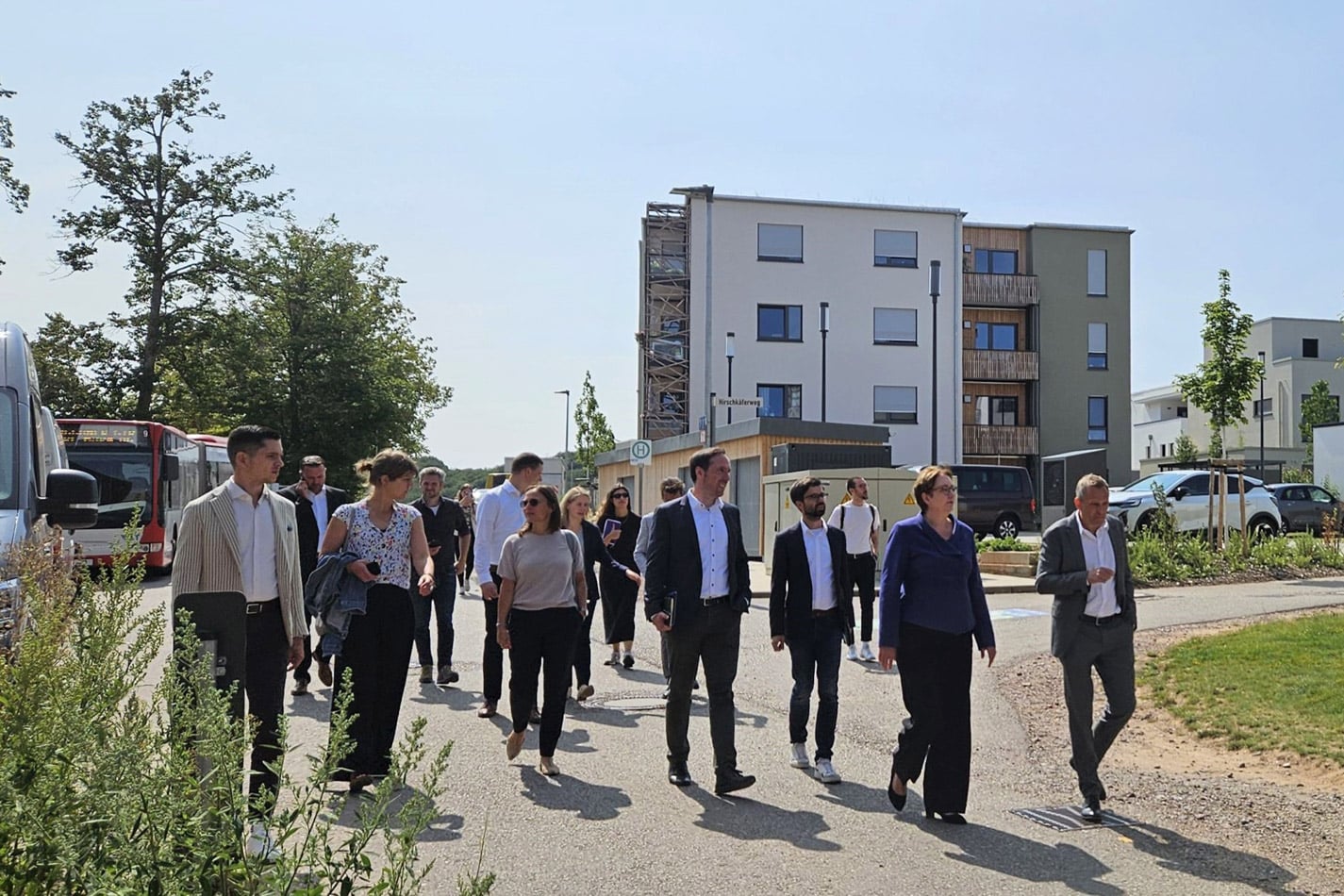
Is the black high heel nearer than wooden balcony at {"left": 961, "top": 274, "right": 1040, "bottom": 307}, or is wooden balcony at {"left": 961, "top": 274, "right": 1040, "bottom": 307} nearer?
the black high heel

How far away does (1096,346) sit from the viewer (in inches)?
2221

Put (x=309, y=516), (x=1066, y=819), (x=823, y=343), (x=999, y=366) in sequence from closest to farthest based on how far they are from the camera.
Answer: (x=1066, y=819) → (x=309, y=516) → (x=823, y=343) → (x=999, y=366)

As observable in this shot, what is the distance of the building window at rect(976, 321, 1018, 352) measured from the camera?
185 ft

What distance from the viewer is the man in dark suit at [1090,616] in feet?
23.3

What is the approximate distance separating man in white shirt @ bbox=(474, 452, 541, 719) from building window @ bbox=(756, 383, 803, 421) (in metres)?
42.6

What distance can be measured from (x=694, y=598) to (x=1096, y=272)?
52.7 metres

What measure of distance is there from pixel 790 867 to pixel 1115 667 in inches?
96.1

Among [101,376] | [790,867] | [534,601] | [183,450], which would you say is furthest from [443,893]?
[101,376]

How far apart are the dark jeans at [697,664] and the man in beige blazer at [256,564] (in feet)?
7.42

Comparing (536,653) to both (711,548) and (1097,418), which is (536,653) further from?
(1097,418)

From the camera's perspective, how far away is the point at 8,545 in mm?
8461

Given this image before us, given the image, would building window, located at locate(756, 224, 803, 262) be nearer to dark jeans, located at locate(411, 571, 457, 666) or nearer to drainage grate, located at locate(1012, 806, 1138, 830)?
dark jeans, located at locate(411, 571, 457, 666)

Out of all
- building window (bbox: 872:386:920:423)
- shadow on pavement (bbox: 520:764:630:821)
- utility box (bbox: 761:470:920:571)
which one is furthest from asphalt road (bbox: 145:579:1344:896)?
building window (bbox: 872:386:920:423)

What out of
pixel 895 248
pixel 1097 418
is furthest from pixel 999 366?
pixel 895 248
